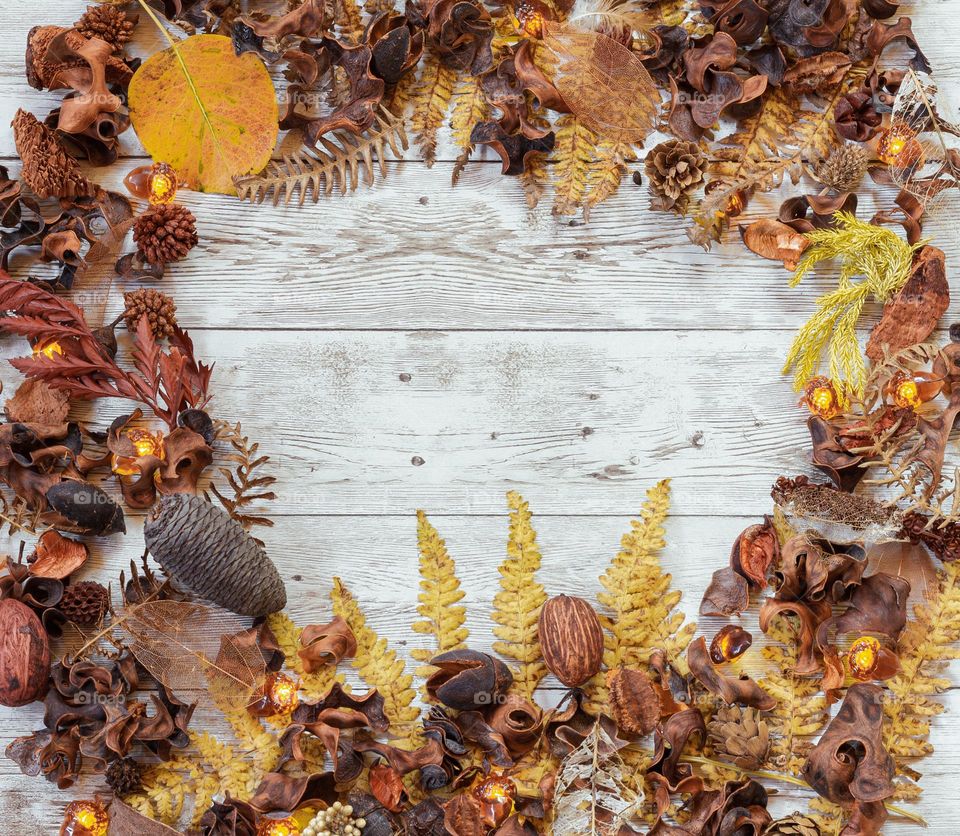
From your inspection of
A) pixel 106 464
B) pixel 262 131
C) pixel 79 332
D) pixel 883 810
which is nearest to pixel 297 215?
pixel 262 131

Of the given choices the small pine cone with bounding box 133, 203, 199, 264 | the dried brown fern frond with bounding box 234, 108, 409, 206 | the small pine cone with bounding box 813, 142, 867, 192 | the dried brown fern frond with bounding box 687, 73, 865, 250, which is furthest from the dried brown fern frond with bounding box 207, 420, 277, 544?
the small pine cone with bounding box 813, 142, 867, 192

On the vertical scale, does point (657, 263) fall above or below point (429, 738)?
above

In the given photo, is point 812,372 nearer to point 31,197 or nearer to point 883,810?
point 883,810

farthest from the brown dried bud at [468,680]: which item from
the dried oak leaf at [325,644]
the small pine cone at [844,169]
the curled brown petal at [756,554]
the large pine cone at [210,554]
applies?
the small pine cone at [844,169]

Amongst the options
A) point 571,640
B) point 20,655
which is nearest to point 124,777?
point 20,655

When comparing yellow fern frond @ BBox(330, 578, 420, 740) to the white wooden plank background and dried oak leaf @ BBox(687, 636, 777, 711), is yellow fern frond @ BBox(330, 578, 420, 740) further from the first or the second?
dried oak leaf @ BBox(687, 636, 777, 711)

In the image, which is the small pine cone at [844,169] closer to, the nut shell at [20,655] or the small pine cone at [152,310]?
the small pine cone at [152,310]
